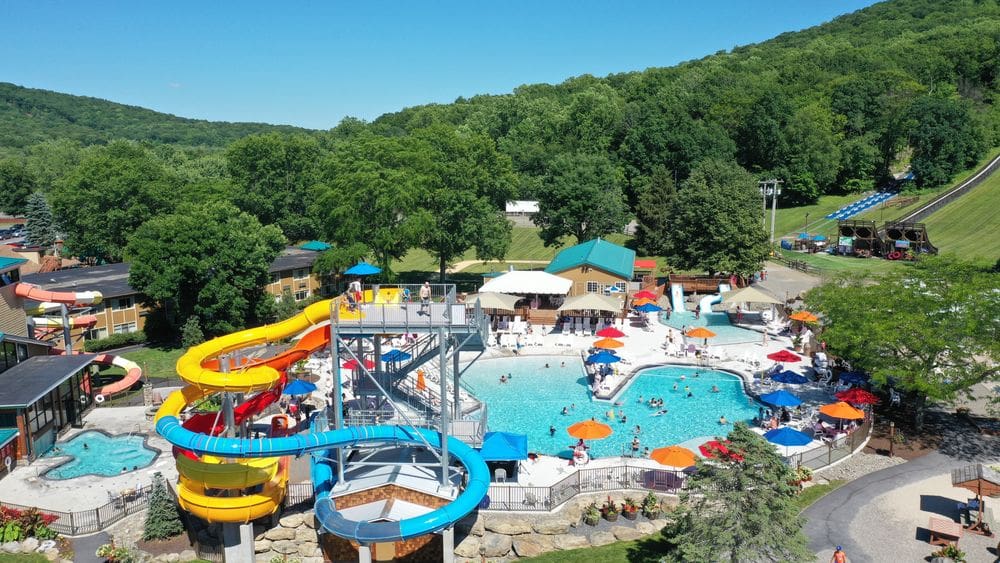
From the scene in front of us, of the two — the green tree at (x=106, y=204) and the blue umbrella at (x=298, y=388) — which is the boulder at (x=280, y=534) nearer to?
the blue umbrella at (x=298, y=388)

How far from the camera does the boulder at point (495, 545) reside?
21172 millimetres

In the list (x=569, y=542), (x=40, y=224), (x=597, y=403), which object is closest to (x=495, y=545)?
(x=569, y=542)

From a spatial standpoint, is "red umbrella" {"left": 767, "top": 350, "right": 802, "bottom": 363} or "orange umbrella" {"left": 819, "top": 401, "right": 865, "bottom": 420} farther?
"red umbrella" {"left": 767, "top": 350, "right": 802, "bottom": 363}

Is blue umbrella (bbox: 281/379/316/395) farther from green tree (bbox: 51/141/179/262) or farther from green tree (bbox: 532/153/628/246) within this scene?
green tree (bbox: 51/141/179/262)

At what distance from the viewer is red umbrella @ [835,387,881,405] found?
2811cm

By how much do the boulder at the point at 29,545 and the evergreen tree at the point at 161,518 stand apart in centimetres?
292

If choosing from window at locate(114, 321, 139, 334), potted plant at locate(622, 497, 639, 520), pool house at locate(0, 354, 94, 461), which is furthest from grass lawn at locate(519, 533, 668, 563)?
window at locate(114, 321, 139, 334)

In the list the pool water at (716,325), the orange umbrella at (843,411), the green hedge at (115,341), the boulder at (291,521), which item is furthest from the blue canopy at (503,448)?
the green hedge at (115,341)

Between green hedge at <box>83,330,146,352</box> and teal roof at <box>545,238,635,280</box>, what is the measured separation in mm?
28686

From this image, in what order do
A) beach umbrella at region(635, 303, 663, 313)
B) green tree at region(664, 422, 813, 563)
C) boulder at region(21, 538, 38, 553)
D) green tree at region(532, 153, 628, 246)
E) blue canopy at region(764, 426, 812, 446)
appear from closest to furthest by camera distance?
green tree at region(664, 422, 813, 563) < boulder at region(21, 538, 38, 553) < blue canopy at region(764, 426, 812, 446) < beach umbrella at region(635, 303, 663, 313) < green tree at region(532, 153, 628, 246)

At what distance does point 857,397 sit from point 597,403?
11.2 meters

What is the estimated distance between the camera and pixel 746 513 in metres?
16.8

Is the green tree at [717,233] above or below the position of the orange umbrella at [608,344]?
above

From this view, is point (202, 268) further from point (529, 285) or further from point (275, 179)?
point (275, 179)
